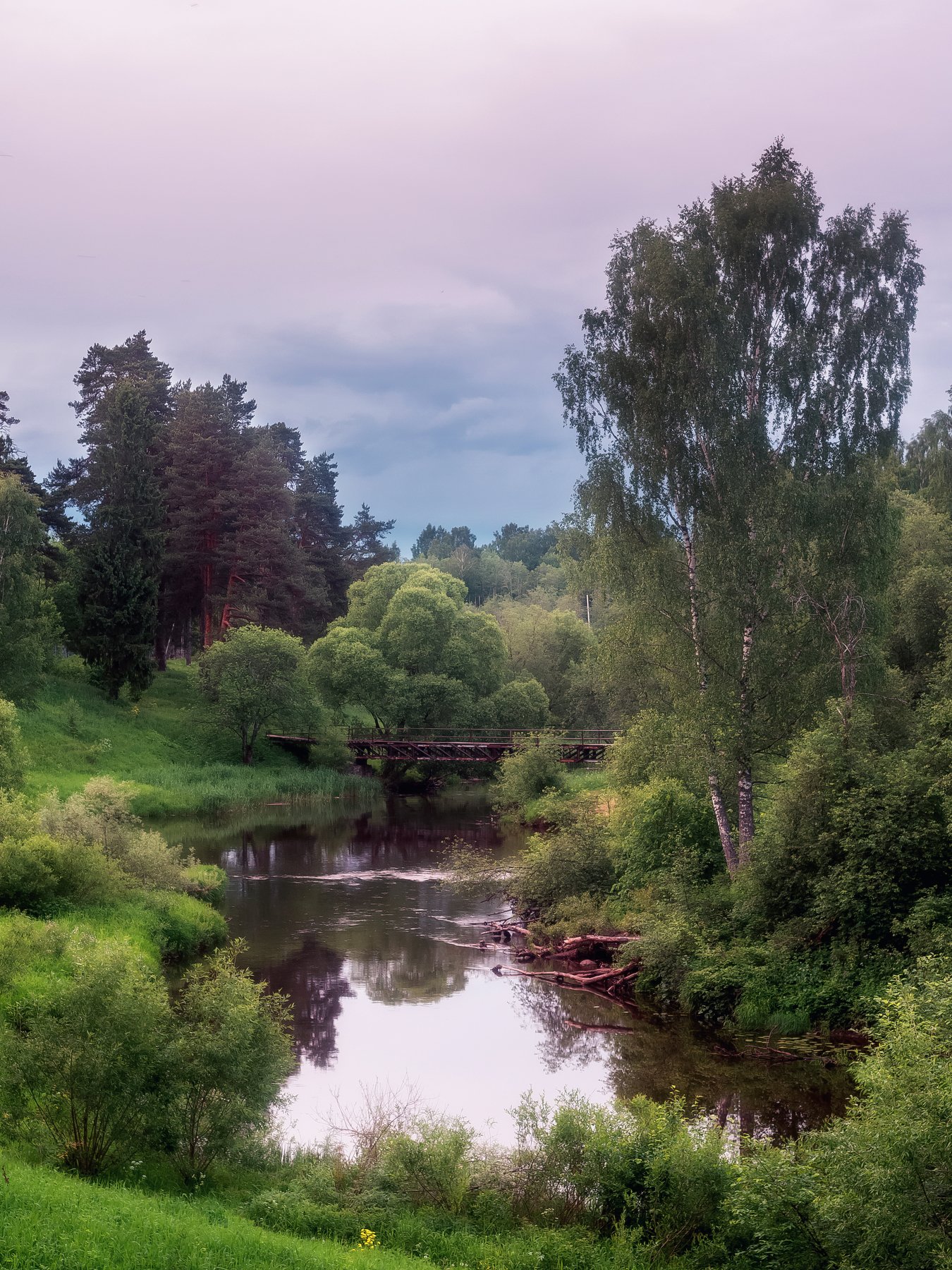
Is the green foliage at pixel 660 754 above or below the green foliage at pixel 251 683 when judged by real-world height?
below

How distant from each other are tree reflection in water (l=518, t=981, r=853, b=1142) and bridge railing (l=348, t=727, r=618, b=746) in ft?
99.2

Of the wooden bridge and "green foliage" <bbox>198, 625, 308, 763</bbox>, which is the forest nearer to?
"green foliage" <bbox>198, 625, 308, 763</bbox>

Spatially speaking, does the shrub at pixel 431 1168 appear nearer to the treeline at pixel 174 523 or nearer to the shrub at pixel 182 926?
the shrub at pixel 182 926

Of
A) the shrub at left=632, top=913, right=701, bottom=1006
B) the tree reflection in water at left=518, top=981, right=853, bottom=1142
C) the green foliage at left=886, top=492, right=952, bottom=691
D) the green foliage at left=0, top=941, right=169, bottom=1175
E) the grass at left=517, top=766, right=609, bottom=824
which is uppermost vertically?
the green foliage at left=886, top=492, right=952, bottom=691

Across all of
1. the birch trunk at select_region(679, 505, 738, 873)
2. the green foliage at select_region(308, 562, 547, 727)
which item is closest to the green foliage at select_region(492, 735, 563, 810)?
the green foliage at select_region(308, 562, 547, 727)

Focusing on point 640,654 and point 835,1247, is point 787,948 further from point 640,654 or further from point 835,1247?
point 835,1247

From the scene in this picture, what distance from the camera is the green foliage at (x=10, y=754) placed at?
2516 centimetres

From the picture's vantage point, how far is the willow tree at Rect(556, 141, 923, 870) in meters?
20.8

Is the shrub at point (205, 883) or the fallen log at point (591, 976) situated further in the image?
the shrub at point (205, 883)

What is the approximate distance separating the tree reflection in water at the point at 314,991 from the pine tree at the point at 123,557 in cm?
3142

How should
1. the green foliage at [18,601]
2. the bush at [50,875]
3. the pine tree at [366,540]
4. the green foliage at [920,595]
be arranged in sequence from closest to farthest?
the bush at [50,875] < the green foliage at [920,595] < the green foliage at [18,601] < the pine tree at [366,540]

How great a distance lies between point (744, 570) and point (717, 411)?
11.5ft

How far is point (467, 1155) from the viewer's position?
39.1 ft

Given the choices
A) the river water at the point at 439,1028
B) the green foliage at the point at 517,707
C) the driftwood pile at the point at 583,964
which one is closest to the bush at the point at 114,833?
the river water at the point at 439,1028
